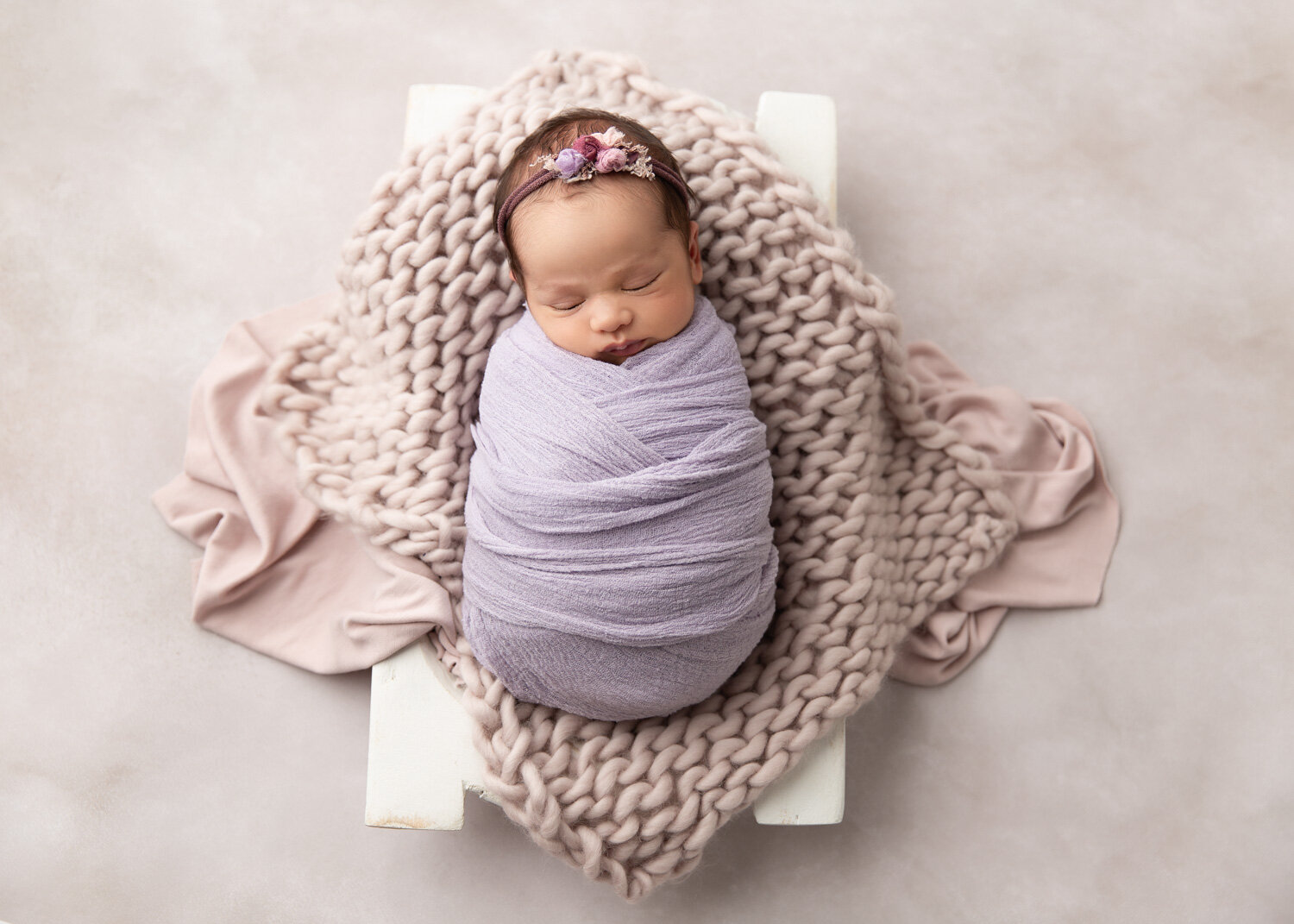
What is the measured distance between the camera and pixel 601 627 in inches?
38.0

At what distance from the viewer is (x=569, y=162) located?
96 cm

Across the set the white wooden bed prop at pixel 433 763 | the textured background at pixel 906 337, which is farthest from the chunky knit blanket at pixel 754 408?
the textured background at pixel 906 337

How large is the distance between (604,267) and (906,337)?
25.2 inches

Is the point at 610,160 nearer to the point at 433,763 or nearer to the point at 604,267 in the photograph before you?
the point at 604,267

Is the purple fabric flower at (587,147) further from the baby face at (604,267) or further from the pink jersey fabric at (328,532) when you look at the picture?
the pink jersey fabric at (328,532)

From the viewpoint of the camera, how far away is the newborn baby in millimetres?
967

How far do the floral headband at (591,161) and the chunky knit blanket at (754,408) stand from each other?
13cm

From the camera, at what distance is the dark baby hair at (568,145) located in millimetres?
1010

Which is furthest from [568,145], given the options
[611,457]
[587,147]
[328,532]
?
[328,532]

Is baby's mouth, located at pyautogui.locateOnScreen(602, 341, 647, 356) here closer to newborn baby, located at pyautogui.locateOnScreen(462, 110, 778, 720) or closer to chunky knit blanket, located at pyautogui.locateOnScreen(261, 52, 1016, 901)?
newborn baby, located at pyautogui.locateOnScreen(462, 110, 778, 720)

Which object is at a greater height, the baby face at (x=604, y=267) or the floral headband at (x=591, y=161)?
the floral headband at (x=591, y=161)

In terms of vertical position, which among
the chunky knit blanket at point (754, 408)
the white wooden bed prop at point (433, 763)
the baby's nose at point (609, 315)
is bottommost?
the white wooden bed prop at point (433, 763)

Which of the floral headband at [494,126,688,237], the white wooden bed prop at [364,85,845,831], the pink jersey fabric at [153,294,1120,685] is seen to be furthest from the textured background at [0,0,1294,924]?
the floral headband at [494,126,688,237]

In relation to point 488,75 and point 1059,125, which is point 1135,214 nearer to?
point 1059,125
